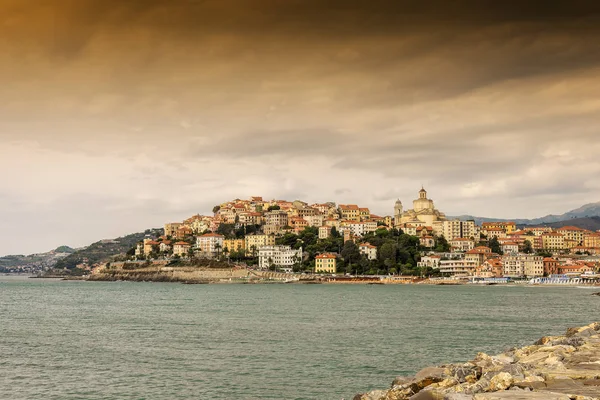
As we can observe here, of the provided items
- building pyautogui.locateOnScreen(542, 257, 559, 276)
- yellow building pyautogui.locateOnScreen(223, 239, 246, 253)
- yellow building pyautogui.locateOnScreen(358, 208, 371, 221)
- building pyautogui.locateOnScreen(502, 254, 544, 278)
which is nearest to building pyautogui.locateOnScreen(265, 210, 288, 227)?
yellow building pyautogui.locateOnScreen(223, 239, 246, 253)

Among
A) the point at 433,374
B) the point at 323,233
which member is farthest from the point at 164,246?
the point at 433,374

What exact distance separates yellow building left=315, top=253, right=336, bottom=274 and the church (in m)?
25.5

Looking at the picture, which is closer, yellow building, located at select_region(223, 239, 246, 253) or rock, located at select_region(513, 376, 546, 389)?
rock, located at select_region(513, 376, 546, 389)

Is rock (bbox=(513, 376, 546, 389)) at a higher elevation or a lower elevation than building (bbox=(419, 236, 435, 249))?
lower

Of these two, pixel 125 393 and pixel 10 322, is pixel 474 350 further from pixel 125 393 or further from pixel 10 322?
pixel 10 322

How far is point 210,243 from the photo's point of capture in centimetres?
13675

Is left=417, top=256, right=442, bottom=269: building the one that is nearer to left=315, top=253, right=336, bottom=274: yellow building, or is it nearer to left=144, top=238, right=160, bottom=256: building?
left=315, top=253, right=336, bottom=274: yellow building

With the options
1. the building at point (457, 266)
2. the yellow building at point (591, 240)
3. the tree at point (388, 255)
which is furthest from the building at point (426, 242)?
the yellow building at point (591, 240)

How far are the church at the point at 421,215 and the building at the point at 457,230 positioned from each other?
142 cm

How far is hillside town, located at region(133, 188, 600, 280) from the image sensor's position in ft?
385

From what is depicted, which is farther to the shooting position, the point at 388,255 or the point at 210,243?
the point at 210,243

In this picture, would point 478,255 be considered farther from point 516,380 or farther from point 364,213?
point 516,380

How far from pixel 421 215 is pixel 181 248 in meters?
51.6

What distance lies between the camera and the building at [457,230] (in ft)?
458
